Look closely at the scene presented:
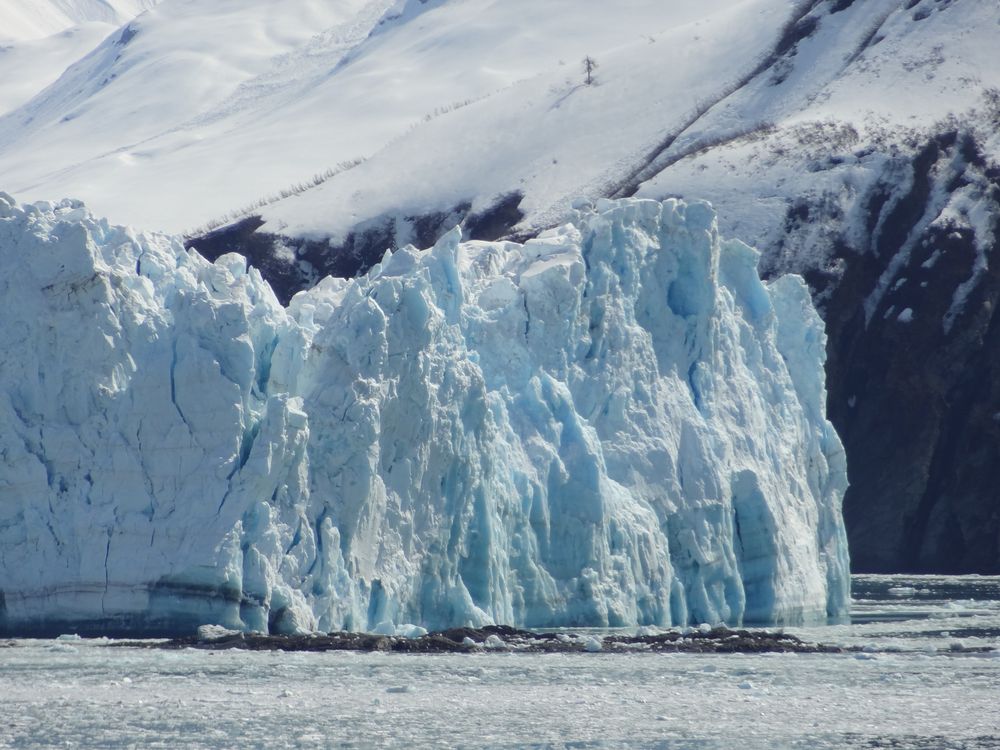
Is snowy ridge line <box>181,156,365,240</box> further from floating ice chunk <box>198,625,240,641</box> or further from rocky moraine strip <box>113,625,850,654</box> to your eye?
floating ice chunk <box>198,625,240,641</box>

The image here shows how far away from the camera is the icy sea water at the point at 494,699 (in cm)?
2084

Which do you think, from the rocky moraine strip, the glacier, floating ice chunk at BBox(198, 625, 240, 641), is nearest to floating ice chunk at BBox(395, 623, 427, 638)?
the rocky moraine strip

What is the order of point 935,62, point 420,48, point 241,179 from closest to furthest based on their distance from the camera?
point 935,62, point 241,179, point 420,48

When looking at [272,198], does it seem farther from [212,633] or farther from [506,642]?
[212,633]

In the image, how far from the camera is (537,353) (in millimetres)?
35094

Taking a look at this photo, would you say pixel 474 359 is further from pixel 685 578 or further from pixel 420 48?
pixel 420 48

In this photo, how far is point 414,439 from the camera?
1235 inches

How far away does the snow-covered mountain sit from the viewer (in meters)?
64.8

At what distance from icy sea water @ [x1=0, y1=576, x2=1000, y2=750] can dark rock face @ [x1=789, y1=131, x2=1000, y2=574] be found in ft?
107

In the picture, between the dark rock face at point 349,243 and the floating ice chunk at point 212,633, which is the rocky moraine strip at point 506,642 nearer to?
the floating ice chunk at point 212,633

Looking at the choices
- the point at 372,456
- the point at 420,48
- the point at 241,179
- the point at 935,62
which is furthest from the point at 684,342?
the point at 420,48

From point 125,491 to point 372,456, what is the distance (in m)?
3.88

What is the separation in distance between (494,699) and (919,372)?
44099 millimetres

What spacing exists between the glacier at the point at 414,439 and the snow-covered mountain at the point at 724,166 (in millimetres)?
26476
